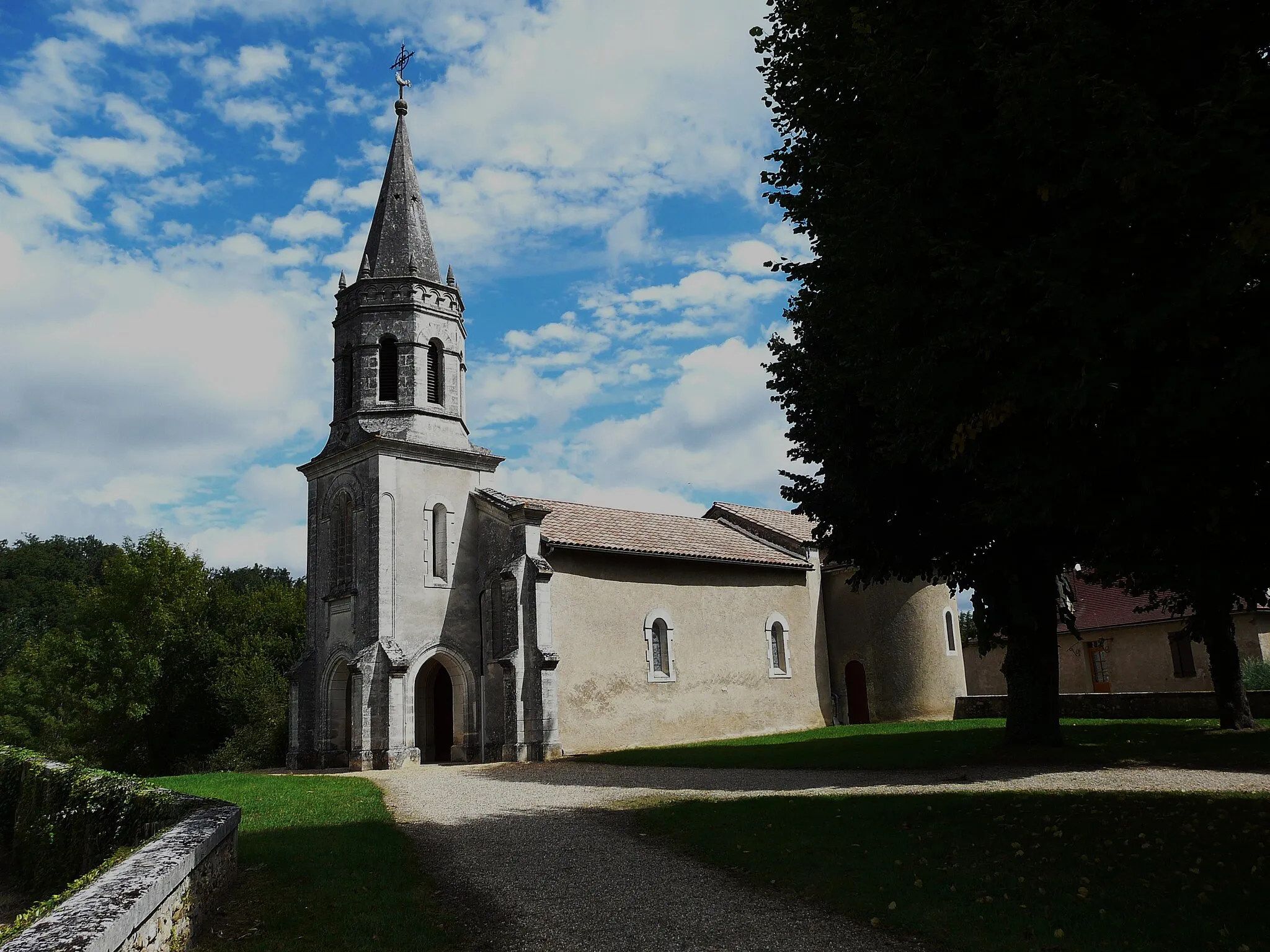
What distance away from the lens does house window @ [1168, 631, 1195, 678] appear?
31516mm

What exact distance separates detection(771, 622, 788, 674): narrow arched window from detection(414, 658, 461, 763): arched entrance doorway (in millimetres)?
10023

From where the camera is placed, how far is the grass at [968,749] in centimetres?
1599

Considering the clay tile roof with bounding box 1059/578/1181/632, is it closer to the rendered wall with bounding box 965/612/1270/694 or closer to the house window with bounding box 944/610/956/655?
the rendered wall with bounding box 965/612/1270/694

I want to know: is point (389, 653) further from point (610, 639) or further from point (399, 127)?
point (399, 127)

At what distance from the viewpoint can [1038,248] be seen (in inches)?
301

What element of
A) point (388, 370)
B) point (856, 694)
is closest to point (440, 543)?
→ point (388, 370)

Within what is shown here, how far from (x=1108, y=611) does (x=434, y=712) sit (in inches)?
957

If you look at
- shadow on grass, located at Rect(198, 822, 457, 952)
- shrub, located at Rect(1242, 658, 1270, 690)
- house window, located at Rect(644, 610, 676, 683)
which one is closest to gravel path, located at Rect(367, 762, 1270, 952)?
shadow on grass, located at Rect(198, 822, 457, 952)

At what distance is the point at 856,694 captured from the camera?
3039 centimetres

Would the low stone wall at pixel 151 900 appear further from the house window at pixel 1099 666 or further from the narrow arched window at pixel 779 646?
the house window at pixel 1099 666

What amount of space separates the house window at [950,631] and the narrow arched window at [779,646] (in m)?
5.10

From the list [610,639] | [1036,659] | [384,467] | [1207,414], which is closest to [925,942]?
[1207,414]

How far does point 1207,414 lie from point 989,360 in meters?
1.92

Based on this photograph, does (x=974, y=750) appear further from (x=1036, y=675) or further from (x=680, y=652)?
(x=680, y=652)
